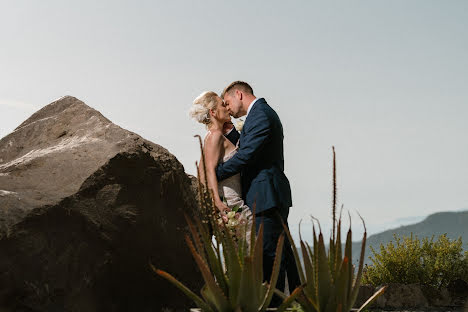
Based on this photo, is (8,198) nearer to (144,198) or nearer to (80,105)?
(144,198)

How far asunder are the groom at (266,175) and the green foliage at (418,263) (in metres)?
Answer: 3.83

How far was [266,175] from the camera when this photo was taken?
521cm

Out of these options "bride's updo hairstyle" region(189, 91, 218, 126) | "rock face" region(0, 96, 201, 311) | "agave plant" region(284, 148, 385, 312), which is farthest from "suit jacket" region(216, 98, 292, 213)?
"agave plant" region(284, 148, 385, 312)

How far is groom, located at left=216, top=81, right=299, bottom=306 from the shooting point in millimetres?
5090

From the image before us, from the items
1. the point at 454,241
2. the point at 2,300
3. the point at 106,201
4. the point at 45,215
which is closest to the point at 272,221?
the point at 106,201

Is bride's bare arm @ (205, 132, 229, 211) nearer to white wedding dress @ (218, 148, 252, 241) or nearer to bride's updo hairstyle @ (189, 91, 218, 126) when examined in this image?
white wedding dress @ (218, 148, 252, 241)

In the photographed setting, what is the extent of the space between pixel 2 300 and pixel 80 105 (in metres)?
2.24

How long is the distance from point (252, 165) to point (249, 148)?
196 mm

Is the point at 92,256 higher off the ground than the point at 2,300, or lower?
higher

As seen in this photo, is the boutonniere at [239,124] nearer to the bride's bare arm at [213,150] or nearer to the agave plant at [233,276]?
the bride's bare arm at [213,150]

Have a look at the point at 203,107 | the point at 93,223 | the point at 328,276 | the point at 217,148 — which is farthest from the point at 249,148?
the point at 328,276

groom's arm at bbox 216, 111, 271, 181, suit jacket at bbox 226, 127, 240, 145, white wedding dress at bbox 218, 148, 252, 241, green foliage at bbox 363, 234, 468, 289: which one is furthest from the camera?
green foliage at bbox 363, 234, 468, 289

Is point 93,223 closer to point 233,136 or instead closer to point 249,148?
point 249,148

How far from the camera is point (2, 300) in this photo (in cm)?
373
